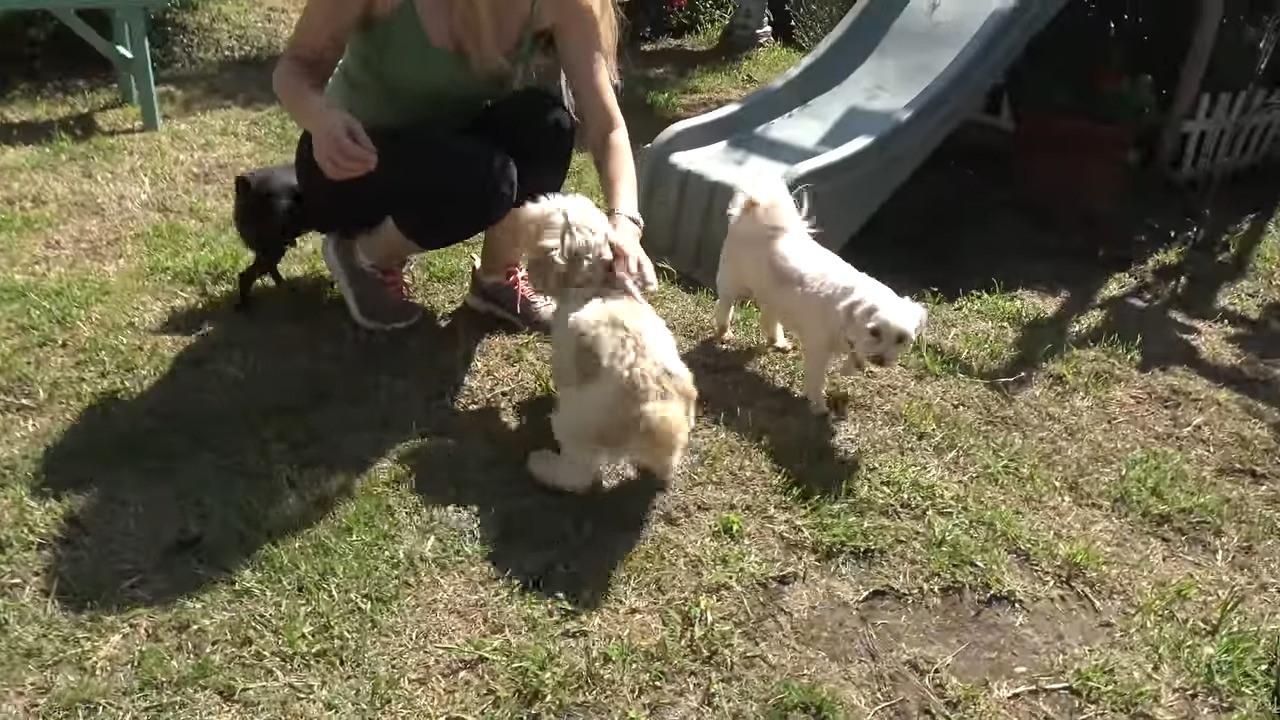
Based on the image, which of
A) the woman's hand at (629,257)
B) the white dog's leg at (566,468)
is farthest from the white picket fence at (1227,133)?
the white dog's leg at (566,468)

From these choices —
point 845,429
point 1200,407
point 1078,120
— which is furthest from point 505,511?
point 1078,120

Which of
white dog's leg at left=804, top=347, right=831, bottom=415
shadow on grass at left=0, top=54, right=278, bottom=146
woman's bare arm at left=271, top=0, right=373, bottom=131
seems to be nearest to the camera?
woman's bare arm at left=271, top=0, right=373, bottom=131

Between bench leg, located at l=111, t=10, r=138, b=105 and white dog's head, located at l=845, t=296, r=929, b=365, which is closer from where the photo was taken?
white dog's head, located at l=845, t=296, r=929, b=365

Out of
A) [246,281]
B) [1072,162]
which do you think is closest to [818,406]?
[246,281]

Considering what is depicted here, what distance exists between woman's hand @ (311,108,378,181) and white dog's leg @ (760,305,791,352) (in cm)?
141

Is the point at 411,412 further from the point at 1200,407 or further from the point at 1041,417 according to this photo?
the point at 1200,407

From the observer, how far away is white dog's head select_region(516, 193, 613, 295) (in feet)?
8.72

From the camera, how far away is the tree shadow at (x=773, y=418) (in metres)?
2.93

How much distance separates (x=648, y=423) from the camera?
2.47 metres

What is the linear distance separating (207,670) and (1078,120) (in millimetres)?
4145

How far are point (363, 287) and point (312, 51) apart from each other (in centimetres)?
77

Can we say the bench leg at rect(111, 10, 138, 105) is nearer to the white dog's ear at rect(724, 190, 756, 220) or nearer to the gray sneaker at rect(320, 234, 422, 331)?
the gray sneaker at rect(320, 234, 422, 331)

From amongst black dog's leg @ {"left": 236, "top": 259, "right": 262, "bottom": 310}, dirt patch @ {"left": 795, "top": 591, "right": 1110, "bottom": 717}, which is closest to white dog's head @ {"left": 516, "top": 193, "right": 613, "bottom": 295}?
dirt patch @ {"left": 795, "top": 591, "right": 1110, "bottom": 717}

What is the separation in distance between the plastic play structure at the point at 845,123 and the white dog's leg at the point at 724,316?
0.41m
